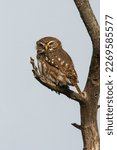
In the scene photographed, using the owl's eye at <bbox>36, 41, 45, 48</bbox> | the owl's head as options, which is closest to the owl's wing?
the owl's head

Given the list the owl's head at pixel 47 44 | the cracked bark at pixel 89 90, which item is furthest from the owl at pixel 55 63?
the cracked bark at pixel 89 90

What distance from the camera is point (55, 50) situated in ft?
25.8

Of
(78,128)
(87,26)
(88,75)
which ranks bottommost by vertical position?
(78,128)

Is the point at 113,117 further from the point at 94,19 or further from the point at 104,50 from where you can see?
the point at 94,19

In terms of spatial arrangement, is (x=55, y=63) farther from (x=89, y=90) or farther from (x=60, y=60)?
(x=89, y=90)

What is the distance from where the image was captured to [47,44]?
8039 mm

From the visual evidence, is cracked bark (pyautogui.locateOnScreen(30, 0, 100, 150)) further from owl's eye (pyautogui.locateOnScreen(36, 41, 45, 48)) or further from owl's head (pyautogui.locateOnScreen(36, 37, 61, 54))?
owl's eye (pyautogui.locateOnScreen(36, 41, 45, 48))

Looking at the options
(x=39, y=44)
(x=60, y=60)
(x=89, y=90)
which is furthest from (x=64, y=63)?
(x=39, y=44)

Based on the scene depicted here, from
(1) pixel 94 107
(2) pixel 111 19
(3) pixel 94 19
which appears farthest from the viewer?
(1) pixel 94 107

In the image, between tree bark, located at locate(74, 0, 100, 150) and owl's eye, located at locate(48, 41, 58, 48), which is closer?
tree bark, located at locate(74, 0, 100, 150)

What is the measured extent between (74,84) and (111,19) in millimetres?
982

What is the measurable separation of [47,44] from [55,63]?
59 centimetres

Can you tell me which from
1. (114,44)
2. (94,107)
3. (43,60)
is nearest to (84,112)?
(94,107)

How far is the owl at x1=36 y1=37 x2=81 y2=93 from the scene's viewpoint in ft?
23.9
